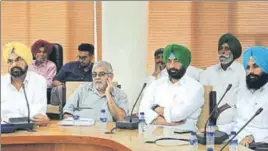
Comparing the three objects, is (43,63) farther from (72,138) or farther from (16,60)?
(72,138)

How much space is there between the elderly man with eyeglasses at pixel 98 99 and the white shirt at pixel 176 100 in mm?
200

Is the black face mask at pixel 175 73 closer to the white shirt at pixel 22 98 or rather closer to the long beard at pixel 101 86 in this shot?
the long beard at pixel 101 86

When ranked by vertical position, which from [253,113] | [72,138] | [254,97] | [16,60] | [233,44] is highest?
[233,44]

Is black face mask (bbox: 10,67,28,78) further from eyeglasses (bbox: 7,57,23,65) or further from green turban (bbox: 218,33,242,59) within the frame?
green turban (bbox: 218,33,242,59)

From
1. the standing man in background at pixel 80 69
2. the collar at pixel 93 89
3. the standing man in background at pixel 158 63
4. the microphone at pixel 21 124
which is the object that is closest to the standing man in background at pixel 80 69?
the standing man in background at pixel 80 69

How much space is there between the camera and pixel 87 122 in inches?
122

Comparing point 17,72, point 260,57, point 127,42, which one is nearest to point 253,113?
point 260,57

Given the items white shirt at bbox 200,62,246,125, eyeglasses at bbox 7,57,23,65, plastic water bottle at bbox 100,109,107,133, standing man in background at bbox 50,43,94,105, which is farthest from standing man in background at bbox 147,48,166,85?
eyeglasses at bbox 7,57,23,65

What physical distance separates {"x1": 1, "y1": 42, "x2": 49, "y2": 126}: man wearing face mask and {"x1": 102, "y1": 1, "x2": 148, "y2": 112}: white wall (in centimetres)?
144

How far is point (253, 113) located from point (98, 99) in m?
1.19

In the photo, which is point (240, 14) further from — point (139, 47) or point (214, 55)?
point (139, 47)

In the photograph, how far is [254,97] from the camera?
10.3ft

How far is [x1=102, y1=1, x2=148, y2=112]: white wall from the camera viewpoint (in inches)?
179

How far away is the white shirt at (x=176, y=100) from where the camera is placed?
3.27 meters
